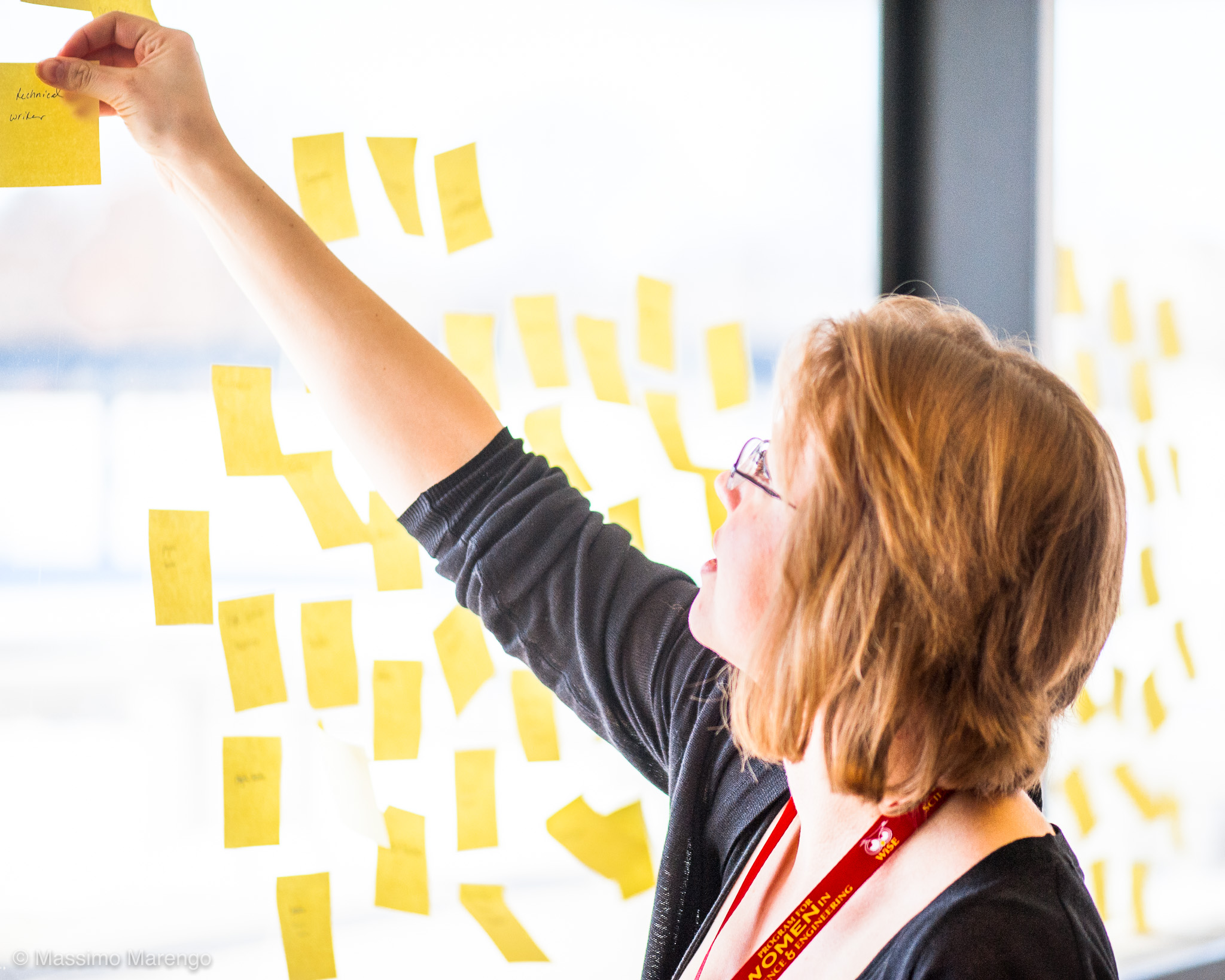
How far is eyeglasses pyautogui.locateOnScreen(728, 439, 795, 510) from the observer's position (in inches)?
32.3

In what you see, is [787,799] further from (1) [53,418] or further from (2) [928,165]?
(2) [928,165]

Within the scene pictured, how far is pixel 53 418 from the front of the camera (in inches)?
33.3

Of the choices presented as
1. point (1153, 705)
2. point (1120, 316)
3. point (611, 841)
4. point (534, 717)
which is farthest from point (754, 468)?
point (1153, 705)

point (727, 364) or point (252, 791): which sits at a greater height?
point (727, 364)

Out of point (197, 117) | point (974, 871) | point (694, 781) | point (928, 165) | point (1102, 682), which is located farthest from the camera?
point (1102, 682)

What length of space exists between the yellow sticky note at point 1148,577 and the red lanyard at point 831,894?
2.79ft

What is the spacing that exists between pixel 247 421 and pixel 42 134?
0.89 feet

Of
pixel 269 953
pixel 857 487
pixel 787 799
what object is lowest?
pixel 269 953

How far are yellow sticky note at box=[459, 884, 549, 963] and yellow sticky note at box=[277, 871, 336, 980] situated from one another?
14 centimetres

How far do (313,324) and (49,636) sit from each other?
0.34 m

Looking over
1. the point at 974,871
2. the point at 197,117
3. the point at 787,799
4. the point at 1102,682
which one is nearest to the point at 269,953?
the point at 787,799

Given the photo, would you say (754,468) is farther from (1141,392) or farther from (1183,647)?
(1183,647)

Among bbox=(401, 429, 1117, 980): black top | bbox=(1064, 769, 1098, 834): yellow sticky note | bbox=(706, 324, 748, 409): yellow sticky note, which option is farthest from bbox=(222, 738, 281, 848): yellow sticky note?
bbox=(1064, 769, 1098, 834): yellow sticky note

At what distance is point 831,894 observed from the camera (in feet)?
2.52
